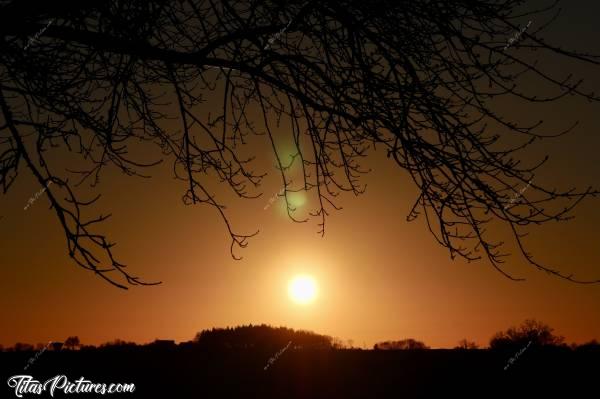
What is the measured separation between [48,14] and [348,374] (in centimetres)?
624

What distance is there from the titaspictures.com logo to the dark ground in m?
0.07

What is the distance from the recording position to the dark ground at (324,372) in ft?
25.3

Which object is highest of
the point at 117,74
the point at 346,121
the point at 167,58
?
the point at 117,74

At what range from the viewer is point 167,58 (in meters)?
4.41

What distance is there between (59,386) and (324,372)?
355cm

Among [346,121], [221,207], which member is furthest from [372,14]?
[221,207]

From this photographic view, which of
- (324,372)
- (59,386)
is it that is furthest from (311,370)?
(59,386)

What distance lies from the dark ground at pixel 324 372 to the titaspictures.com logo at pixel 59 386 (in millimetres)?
72

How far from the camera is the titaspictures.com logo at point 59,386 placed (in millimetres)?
7320

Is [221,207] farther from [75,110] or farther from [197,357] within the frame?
[197,357]

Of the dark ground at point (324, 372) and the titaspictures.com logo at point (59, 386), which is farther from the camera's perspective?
the dark ground at point (324, 372)

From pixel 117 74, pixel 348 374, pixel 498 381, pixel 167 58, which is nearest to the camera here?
pixel 167 58

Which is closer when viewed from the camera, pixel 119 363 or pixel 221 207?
pixel 221 207

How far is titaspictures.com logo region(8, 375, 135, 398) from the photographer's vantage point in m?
7.32
